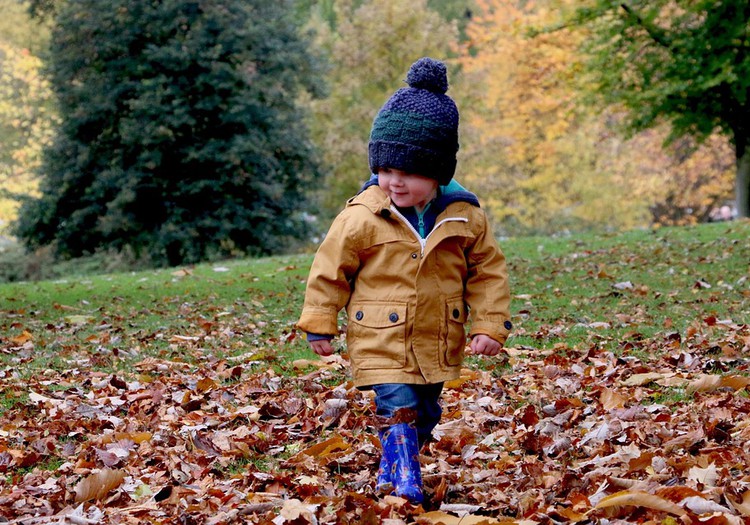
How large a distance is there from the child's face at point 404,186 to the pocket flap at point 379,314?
0.43 m

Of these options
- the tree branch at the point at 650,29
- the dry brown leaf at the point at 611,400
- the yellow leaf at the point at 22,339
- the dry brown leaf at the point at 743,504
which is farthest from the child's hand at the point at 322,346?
the tree branch at the point at 650,29

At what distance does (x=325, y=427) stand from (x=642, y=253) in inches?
391

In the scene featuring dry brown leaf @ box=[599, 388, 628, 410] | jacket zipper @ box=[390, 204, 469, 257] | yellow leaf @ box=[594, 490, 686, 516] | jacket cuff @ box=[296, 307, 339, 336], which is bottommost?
dry brown leaf @ box=[599, 388, 628, 410]

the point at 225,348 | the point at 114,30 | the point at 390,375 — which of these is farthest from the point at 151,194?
the point at 390,375

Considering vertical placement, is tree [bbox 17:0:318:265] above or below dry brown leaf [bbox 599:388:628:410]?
above

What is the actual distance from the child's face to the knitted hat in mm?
30

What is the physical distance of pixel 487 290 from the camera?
3.98 m

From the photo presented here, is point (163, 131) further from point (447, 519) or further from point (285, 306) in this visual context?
point (447, 519)

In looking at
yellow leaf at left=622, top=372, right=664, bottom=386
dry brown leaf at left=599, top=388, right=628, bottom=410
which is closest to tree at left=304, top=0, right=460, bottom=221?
yellow leaf at left=622, top=372, right=664, bottom=386

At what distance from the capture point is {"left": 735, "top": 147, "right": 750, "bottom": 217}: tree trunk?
839 inches

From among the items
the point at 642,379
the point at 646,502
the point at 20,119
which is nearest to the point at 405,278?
the point at 646,502

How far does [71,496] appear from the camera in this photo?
4082 millimetres

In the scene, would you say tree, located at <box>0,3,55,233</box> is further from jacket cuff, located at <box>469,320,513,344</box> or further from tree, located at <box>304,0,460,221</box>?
jacket cuff, located at <box>469,320,513,344</box>

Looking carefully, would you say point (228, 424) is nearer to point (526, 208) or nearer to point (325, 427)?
point (325, 427)
